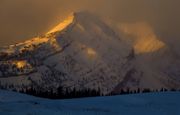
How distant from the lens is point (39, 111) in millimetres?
42250

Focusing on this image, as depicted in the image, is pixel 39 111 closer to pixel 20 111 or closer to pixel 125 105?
pixel 20 111

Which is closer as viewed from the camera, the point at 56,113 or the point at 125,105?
the point at 56,113

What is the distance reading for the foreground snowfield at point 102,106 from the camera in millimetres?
43500

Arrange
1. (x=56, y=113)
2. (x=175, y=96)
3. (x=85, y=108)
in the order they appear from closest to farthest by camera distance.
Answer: (x=56, y=113) < (x=85, y=108) < (x=175, y=96)

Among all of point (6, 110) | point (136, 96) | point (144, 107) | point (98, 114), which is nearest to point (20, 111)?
point (6, 110)

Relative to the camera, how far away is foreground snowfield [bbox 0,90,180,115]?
43.5m

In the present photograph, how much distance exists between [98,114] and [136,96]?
13.3 metres

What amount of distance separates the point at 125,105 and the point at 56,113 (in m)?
Result: 9.78

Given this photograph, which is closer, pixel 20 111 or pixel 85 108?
pixel 20 111

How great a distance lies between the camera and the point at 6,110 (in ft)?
141

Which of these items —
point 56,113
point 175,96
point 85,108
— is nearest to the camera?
point 56,113

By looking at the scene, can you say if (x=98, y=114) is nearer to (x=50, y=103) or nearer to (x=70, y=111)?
(x=70, y=111)

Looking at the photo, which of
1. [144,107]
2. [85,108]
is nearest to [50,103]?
[85,108]

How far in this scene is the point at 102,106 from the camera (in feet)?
163
